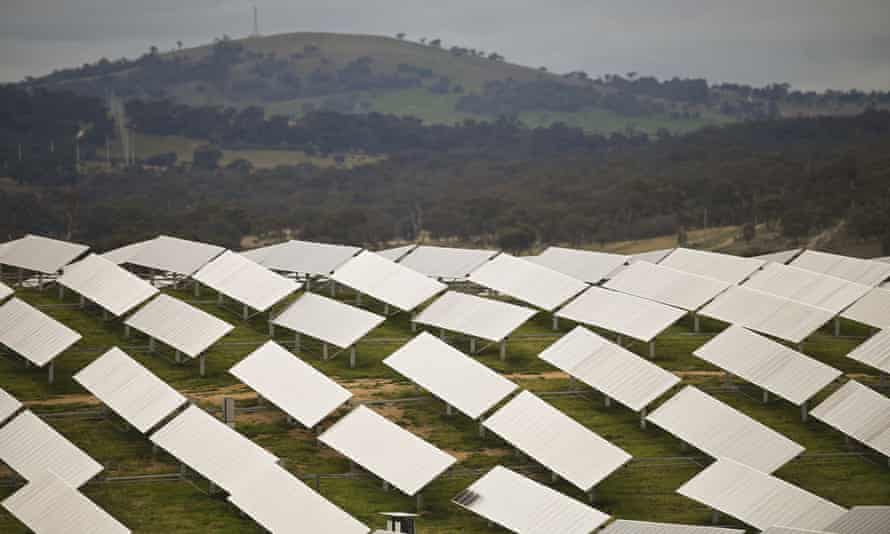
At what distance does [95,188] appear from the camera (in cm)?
→ 17538

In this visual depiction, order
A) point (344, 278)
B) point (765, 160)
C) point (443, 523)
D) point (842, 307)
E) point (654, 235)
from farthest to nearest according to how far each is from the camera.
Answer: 1. point (765, 160)
2. point (654, 235)
3. point (344, 278)
4. point (842, 307)
5. point (443, 523)

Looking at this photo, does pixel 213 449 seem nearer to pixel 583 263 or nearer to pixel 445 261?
pixel 445 261

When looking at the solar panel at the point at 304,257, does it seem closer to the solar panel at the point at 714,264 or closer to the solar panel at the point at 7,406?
the solar panel at the point at 714,264

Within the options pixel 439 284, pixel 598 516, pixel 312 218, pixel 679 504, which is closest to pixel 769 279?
pixel 439 284

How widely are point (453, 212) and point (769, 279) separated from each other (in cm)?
8546

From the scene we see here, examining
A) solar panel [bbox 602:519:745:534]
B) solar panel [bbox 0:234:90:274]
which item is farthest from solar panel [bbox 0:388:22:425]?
solar panel [bbox 602:519:745:534]

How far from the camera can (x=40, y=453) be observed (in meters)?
41.0

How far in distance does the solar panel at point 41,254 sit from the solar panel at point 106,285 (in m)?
1.47

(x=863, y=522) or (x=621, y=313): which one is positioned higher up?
(x=621, y=313)

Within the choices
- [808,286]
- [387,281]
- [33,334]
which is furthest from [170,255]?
[808,286]

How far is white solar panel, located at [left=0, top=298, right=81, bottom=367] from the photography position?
4922cm

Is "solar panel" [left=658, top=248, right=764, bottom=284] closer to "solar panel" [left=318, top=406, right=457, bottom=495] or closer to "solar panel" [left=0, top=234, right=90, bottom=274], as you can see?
"solar panel" [left=318, top=406, right=457, bottom=495]

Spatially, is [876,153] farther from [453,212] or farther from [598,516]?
[598,516]

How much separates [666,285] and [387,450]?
21274 mm
